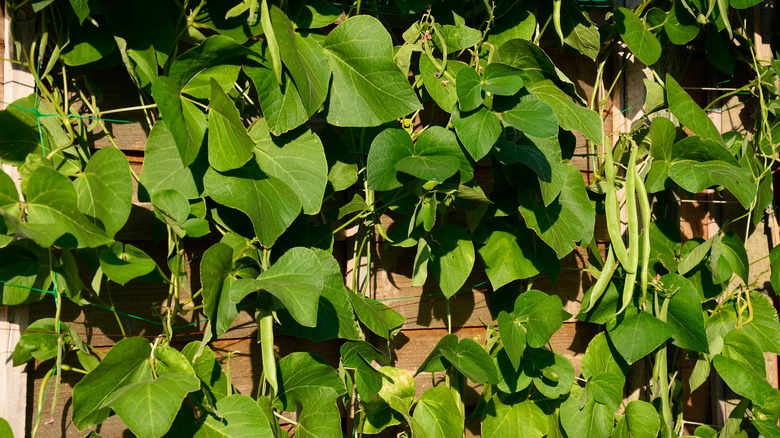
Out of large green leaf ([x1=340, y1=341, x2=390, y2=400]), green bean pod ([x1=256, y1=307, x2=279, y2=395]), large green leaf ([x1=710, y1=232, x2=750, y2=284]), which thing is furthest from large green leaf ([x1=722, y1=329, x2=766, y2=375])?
green bean pod ([x1=256, y1=307, x2=279, y2=395])

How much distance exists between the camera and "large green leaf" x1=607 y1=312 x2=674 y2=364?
154 cm

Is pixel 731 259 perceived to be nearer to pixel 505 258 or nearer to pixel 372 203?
pixel 505 258

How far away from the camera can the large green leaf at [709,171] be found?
1511 millimetres

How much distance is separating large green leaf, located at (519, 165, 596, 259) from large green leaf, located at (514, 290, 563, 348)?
0.10 metres

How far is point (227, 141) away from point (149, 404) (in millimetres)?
414

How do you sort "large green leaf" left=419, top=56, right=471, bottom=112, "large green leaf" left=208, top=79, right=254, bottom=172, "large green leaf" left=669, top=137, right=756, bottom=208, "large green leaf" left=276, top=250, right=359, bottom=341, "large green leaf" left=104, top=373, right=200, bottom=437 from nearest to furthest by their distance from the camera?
"large green leaf" left=104, top=373, right=200, bottom=437 → "large green leaf" left=208, top=79, right=254, bottom=172 → "large green leaf" left=276, top=250, right=359, bottom=341 → "large green leaf" left=419, top=56, right=471, bottom=112 → "large green leaf" left=669, top=137, right=756, bottom=208

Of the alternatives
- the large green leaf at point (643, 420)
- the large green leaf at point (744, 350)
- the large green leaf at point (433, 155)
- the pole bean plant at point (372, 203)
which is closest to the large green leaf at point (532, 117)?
the pole bean plant at point (372, 203)

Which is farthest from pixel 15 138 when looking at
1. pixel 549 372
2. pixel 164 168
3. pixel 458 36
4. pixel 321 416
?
pixel 549 372

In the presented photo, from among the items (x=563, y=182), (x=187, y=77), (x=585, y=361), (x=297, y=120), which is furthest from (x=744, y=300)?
(x=187, y=77)

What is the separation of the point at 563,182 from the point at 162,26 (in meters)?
0.76

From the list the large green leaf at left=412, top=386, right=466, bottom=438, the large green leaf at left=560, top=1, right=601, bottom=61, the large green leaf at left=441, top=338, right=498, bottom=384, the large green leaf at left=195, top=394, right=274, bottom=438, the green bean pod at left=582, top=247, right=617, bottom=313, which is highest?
the large green leaf at left=560, top=1, right=601, bottom=61

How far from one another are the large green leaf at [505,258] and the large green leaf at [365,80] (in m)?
0.38

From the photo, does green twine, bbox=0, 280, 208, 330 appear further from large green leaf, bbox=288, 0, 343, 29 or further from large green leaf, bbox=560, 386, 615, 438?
large green leaf, bbox=560, 386, 615, 438

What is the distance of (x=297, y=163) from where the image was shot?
1.25m
